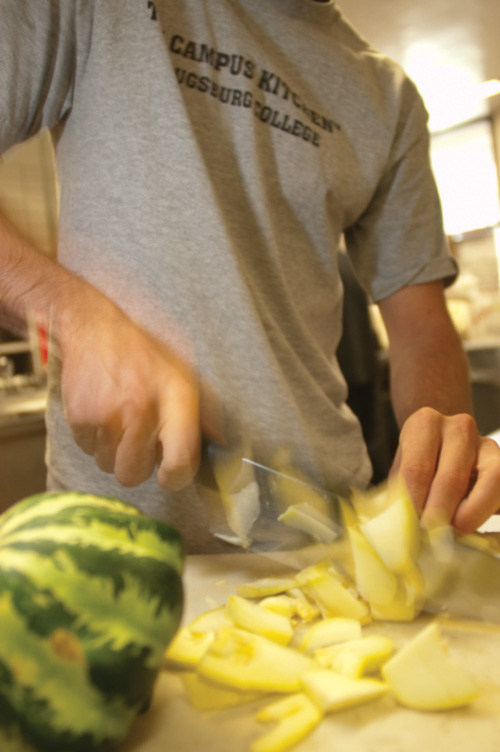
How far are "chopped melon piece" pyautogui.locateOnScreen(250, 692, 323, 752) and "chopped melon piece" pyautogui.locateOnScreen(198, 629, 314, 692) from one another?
0.04 feet

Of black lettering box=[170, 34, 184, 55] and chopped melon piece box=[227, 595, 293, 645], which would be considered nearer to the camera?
chopped melon piece box=[227, 595, 293, 645]

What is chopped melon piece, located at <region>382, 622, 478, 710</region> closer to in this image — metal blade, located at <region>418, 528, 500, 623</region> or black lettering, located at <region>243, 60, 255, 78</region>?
metal blade, located at <region>418, 528, 500, 623</region>

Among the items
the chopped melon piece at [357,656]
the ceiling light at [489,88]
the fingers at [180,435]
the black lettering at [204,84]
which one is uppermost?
the ceiling light at [489,88]

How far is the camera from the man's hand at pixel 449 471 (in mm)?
638

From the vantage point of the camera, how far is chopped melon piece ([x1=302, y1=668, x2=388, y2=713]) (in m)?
0.46

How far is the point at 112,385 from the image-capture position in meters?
0.62

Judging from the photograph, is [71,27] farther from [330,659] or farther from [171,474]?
[330,659]

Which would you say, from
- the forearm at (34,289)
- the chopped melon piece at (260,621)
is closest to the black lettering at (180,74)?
the forearm at (34,289)

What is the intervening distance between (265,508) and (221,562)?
0.17 m

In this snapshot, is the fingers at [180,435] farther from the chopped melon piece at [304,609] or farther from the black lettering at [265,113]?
the black lettering at [265,113]

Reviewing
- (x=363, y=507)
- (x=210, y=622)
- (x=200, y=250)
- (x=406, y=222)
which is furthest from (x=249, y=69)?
(x=210, y=622)

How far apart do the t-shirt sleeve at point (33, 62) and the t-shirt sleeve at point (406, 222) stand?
610 millimetres

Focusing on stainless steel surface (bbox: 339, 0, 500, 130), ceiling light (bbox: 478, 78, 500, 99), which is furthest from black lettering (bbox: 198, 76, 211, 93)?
ceiling light (bbox: 478, 78, 500, 99)

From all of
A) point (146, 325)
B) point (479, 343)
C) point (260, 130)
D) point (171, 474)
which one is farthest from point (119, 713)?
point (479, 343)
